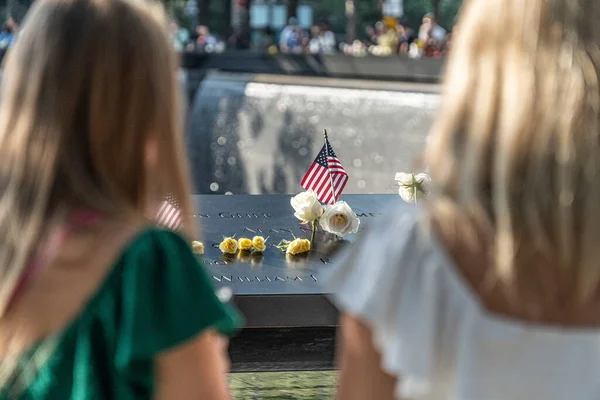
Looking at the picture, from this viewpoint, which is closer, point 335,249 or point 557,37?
point 557,37

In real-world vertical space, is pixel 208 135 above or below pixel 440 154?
below

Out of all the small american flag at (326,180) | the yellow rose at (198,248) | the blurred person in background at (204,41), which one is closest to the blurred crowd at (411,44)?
the blurred person in background at (204,41)

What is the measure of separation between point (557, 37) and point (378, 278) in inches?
18.5

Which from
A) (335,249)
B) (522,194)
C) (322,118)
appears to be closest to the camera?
(522,194)

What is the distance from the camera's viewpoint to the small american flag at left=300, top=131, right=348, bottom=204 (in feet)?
16.2

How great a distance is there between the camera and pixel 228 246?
172 inches

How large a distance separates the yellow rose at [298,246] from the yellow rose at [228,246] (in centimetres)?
25

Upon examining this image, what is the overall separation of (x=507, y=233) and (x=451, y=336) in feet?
0.62

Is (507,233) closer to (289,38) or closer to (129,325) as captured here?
(129,325)

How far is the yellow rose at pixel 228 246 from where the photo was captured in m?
4.38

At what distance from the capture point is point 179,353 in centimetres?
158

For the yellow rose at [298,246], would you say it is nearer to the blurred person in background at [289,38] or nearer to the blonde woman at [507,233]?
the blonde woman at [507,233]

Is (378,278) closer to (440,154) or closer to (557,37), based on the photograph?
(440,154)

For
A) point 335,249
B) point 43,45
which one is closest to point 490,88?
point 43,45
